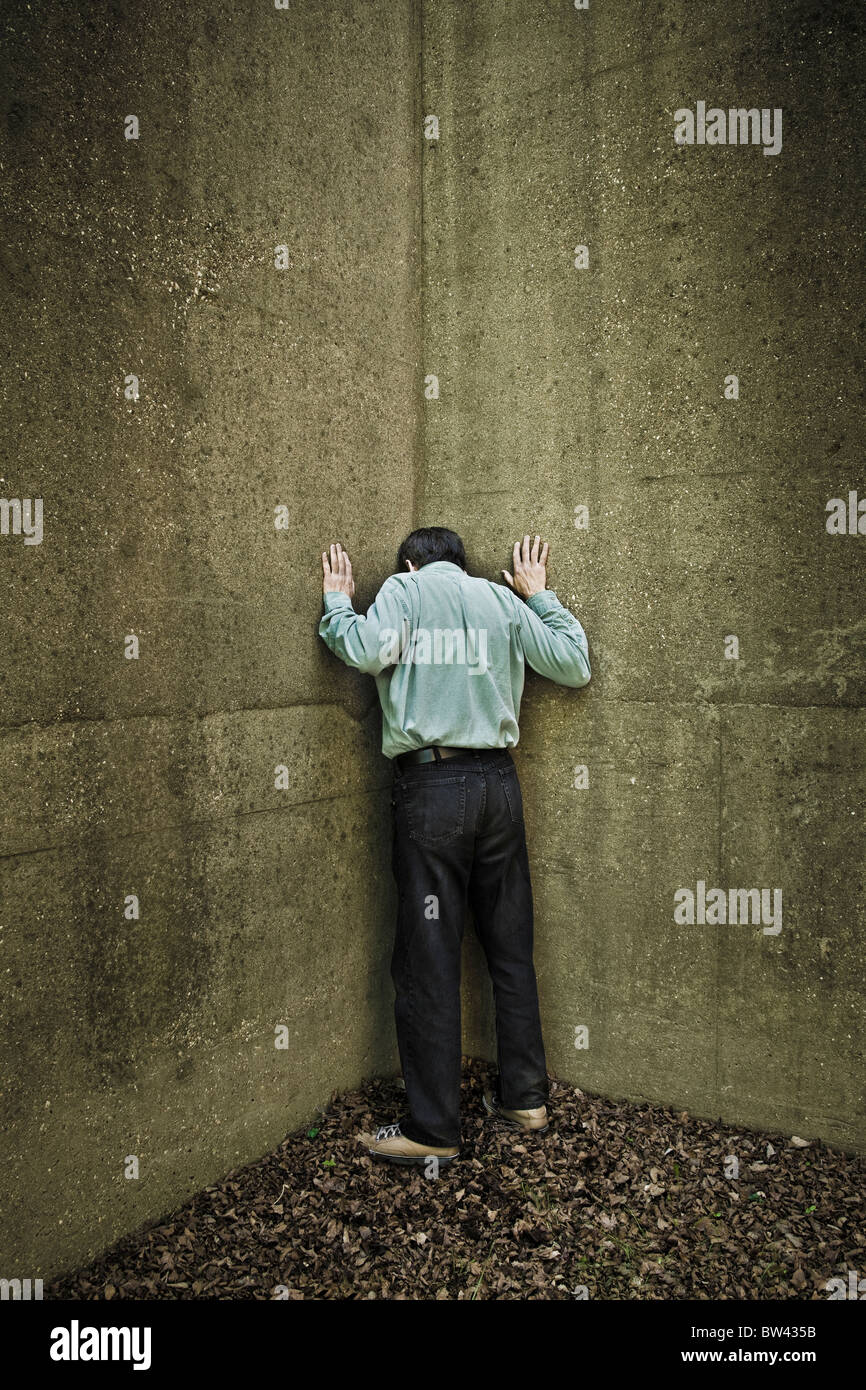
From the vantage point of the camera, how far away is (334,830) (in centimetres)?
377

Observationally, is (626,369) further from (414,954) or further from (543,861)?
(414,954)

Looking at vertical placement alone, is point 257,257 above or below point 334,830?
above

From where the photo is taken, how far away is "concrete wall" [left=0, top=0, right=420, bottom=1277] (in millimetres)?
2648

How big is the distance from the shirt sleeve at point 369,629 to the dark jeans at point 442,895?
0.48 metres

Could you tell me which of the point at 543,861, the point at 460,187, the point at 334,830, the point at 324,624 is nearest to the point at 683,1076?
the point at 543,861

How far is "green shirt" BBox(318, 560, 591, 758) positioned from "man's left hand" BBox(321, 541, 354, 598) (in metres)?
0.06

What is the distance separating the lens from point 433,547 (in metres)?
3.85

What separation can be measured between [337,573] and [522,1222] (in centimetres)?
251

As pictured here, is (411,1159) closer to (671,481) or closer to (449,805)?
(449,805)

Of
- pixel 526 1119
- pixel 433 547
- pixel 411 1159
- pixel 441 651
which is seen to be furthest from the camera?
pixel 433 547

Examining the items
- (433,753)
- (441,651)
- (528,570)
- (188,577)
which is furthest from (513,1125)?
(188,577)

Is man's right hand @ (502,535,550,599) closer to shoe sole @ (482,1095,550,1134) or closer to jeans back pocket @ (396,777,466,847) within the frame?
jeans back pocket @ (396,777,466,847)

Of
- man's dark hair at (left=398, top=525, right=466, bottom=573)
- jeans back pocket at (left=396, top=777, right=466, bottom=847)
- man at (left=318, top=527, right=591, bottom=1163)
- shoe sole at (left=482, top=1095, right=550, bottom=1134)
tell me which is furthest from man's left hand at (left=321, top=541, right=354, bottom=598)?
shoe sole at (left=482, top=1095, right=550, bottom=1134)

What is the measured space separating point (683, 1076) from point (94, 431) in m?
3.36
